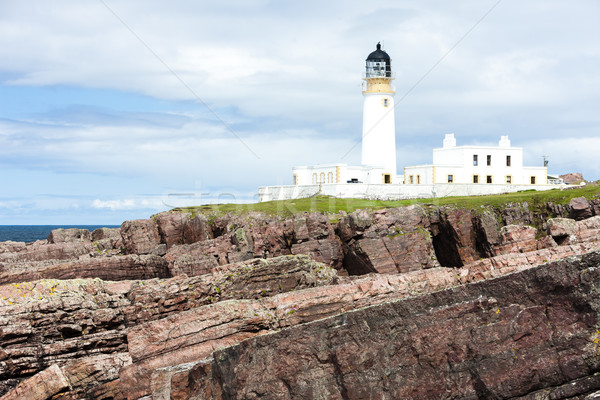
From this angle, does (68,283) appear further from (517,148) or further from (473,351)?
(517,148)

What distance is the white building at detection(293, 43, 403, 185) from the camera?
245 feet

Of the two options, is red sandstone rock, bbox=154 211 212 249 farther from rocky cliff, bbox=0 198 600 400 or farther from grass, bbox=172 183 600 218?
rocky cliff, bbox=0 198 600 400

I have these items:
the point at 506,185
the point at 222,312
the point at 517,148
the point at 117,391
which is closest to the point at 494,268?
the point at 222,312

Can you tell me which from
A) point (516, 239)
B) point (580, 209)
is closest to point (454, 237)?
point (580, 209)

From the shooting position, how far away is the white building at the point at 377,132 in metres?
74.8

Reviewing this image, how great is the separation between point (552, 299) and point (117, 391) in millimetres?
12138

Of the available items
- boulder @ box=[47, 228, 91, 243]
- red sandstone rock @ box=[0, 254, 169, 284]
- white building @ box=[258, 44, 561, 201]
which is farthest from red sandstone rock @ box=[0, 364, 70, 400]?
white building @ box=[258, 44, 561, 201]

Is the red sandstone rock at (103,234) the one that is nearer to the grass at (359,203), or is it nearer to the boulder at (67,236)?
the boulder at (67,236)

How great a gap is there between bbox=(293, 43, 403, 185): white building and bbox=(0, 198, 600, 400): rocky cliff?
41.6 m

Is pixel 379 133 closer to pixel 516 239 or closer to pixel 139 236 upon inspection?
pixel 139 236

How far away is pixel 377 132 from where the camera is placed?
250 feet

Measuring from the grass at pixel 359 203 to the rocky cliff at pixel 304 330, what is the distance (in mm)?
18895

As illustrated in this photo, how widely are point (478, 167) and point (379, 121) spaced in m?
13.1

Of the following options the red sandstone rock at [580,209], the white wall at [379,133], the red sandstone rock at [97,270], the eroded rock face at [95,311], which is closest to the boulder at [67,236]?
the red sandstone rock at [97,270]
